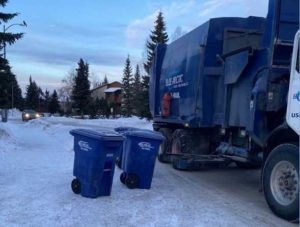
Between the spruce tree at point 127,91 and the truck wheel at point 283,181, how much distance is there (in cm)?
6989

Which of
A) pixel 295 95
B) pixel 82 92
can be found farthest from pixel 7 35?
pixel 82 92

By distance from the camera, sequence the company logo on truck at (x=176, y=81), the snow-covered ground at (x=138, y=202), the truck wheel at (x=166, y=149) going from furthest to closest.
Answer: the truck wheel at (x=166, y=149), the company logo on truck at (x=176, y=81), the snow-covered ground at (x=138, y=202)

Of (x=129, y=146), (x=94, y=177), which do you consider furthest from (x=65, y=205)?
(x=129, y=146)

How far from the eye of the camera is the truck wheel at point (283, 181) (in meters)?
7.45

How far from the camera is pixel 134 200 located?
340 inches

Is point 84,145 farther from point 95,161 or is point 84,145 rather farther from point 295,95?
point 295,95

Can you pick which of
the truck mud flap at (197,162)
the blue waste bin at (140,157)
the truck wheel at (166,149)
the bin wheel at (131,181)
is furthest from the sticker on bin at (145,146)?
the truck wheel at (166,149)

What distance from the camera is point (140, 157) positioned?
973 cm

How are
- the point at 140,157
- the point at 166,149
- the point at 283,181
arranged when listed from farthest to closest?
the point at 166,149
the point at 140,157
the point at 283,181

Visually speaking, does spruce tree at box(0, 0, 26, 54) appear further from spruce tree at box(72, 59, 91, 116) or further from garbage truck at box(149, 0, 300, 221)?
spruce tree at box(72, 59, 91, 116)

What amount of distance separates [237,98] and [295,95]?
3323 millimetres

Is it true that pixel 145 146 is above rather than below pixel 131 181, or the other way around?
above

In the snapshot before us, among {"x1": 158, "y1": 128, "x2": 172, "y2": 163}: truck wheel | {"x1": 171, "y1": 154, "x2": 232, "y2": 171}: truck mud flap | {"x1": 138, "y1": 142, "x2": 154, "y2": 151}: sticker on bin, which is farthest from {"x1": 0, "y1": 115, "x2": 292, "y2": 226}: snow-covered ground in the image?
{"x1": 158, "y1": 128, "x2": 172, "y2": 163}: truck wheel

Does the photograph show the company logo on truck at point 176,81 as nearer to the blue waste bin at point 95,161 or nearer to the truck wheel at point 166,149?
the truck wheel at point 166,149
